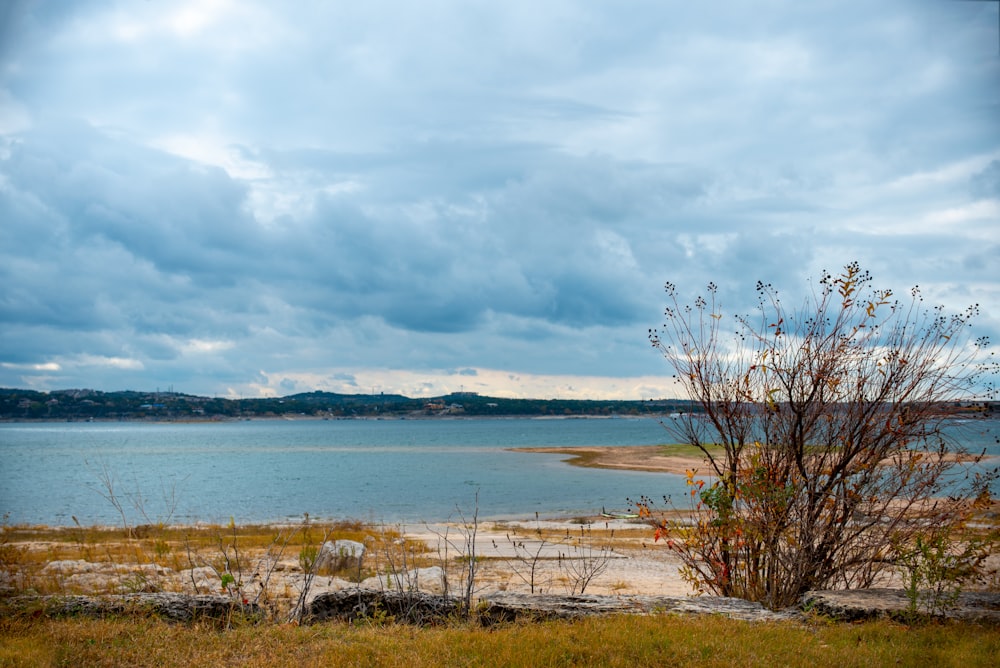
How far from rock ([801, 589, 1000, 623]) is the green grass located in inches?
11.2

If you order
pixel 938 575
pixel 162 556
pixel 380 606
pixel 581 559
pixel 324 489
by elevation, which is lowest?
pixel 324 489

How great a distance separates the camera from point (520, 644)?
21.4 ft

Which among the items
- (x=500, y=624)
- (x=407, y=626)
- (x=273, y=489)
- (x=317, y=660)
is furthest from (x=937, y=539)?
(x=273, y=489)

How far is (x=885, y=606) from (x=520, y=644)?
415 centimetres

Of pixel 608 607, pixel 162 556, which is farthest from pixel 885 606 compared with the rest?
pixel 162 556

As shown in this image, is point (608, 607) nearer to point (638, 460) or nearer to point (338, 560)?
point (338, 560)

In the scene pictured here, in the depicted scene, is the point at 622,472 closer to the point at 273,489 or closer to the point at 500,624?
the point at 273,489

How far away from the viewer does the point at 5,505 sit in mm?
41250

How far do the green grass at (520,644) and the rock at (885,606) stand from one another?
0.94 feet

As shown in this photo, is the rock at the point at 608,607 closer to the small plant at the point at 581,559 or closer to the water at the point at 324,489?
the small plant at the point at 581,559

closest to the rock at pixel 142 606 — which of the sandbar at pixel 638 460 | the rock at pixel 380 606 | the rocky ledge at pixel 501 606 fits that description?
the rocky ledge at pixel 501 606

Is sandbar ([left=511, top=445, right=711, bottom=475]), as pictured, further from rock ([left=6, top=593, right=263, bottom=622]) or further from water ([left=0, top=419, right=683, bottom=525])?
rock ([left=6, top=593, right=263, bottom=622])

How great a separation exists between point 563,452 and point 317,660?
3331 inches

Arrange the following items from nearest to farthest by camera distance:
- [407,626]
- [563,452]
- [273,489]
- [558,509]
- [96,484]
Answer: [407,626] → [558,509] → [273,489] → [96,484] → [563,452]
